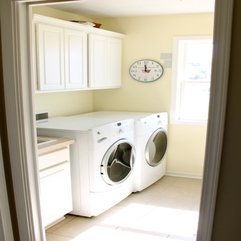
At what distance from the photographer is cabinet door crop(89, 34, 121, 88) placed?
3.78m

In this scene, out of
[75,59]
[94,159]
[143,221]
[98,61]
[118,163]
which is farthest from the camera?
[98,61]

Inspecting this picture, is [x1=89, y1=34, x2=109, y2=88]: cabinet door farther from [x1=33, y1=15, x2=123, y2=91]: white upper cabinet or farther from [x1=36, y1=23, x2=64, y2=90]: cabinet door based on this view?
[x1=36, y1=23, x2=64, y2=90]: cabinet door

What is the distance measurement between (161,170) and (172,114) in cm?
77

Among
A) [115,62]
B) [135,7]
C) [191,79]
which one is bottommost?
[191,79]

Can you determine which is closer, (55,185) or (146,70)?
(55,185)

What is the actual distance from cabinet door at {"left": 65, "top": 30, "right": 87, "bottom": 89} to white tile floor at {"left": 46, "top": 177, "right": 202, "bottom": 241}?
1434 mm

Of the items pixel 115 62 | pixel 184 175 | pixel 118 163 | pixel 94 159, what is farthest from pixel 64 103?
pixel 184 175

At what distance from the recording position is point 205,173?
1.50 meters

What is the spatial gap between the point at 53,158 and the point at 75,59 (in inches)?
50.0

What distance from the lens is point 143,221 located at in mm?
3043

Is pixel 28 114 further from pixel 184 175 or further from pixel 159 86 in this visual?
pixel 184 175

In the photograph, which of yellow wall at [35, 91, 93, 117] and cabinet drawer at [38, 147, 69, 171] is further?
yellow wall at [35, 91, 93, 117]

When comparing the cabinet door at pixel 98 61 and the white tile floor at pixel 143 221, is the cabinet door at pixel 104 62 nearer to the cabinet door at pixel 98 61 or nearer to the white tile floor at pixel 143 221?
the cabinet door at pixel 98 61

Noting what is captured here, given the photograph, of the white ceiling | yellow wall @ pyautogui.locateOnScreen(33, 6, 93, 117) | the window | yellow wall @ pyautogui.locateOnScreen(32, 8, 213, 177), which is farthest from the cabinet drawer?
the window
